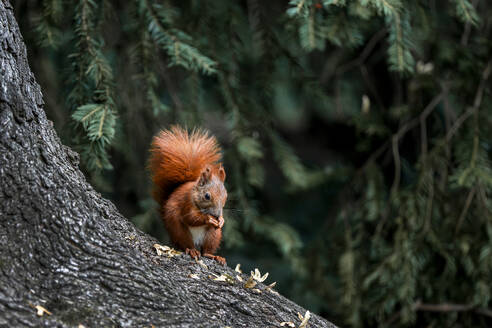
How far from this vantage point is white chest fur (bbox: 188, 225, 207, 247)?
1.78 m

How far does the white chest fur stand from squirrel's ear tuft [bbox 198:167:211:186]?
0.13 m

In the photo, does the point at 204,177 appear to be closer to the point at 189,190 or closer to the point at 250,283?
the point at 189,190

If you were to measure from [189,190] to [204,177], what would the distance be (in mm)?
60

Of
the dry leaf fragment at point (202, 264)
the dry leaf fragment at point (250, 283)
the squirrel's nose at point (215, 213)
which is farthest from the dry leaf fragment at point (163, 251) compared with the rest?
the squirrel's nose at point (215, 213)

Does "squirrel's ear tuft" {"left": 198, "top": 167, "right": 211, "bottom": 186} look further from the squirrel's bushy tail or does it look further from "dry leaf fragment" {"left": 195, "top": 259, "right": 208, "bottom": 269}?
"dry leaf fragment" {"left": 195, "top": 259, "right": 208, "bottom": 269}

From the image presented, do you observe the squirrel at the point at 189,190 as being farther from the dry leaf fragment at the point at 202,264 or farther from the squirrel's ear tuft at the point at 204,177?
the dry leaf fragment at the point at 202,264

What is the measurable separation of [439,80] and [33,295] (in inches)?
86.1

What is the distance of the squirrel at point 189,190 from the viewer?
176 cm

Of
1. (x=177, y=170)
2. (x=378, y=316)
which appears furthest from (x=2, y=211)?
(x=378, y=316)

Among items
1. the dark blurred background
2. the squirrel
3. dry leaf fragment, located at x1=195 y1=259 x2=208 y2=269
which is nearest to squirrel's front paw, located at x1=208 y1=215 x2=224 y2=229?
the squirrel

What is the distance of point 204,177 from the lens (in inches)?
70.4

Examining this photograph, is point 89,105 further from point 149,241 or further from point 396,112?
point 396,112

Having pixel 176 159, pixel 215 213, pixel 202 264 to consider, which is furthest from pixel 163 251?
pixel 176 159

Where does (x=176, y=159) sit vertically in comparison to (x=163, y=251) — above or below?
above
